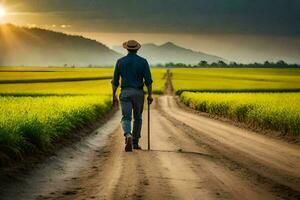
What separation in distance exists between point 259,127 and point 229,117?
278 inches

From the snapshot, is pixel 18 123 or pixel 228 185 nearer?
pixel 228 185

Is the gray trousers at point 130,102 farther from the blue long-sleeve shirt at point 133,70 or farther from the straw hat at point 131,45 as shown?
the straw hat at point 131,45

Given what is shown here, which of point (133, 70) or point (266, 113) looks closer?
point (133, 70)

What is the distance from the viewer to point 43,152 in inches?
493

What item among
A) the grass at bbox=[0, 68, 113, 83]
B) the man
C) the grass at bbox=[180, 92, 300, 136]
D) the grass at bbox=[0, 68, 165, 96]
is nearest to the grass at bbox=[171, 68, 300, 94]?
the grass at bbox=[0, 68, 165, 96]

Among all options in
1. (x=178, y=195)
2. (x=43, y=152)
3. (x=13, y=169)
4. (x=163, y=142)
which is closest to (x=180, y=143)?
(x=163, y=142)

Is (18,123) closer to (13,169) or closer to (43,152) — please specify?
(43,152)

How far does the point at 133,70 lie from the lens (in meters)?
14.1

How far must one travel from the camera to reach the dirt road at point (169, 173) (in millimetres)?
7926

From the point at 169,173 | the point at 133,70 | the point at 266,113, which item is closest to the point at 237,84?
the point at 266,113

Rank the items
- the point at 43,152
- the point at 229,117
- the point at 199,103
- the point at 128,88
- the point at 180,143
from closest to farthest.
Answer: the point at 43,152, the point at 128,88, the point at 180,143, the point at 229,117, the point at 199,103

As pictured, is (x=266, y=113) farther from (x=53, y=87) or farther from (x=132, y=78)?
(x=53, y=87)

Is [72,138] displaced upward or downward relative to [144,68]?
downward

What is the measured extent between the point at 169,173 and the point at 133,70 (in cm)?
494
